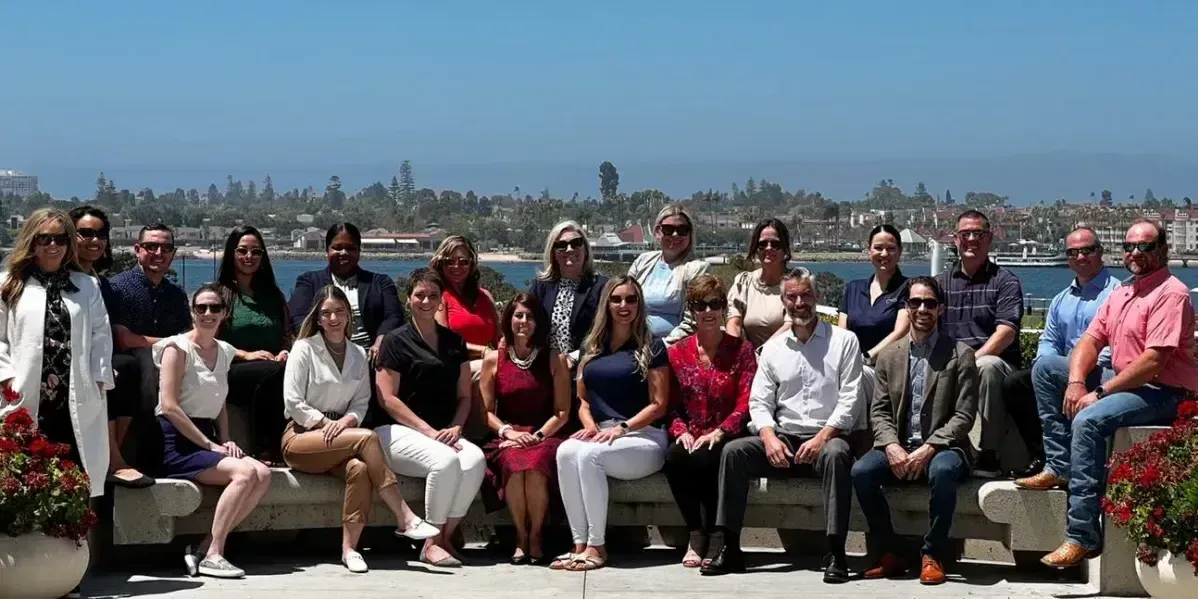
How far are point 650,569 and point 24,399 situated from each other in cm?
299

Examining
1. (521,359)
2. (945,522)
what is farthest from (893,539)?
(521,359)

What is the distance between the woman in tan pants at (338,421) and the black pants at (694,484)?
1179mm

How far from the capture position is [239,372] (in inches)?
319

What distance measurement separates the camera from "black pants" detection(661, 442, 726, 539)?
7672 mm

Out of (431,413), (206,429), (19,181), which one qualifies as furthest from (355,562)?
(19,181)

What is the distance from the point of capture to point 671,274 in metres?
8.78

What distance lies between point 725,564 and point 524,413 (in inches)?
51.8

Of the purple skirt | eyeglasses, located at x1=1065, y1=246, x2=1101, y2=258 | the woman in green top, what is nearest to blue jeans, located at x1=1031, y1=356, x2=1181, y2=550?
eyeglasses, located at x1=1065, y1=246, x2=1101, y2=258

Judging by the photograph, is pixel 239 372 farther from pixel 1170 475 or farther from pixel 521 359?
pixel 1170 475

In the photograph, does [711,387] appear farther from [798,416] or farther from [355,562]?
[355,562]

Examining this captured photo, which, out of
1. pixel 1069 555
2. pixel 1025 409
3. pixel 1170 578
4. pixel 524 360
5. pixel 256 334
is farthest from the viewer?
pixel 256 334

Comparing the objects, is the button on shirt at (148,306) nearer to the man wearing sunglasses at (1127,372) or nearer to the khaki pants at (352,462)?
the khaki pants at (352,462)

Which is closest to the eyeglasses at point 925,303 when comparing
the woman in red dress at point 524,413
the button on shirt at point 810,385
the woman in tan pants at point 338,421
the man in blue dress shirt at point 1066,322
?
the button on shirt at point 810,385

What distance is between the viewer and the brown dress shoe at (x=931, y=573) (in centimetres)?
729
